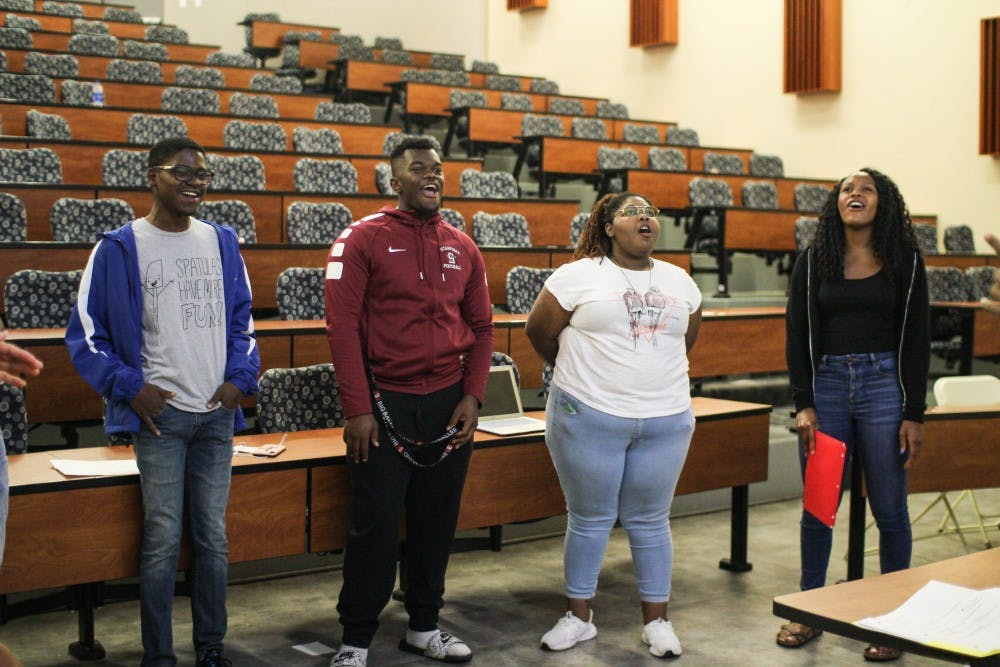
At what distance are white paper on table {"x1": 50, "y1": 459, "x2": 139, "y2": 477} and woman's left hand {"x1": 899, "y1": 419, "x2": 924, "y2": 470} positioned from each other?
207 cm

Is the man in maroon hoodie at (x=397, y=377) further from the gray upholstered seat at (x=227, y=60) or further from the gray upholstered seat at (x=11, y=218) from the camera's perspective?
the gray upholstered seat at (x=227, y=60)

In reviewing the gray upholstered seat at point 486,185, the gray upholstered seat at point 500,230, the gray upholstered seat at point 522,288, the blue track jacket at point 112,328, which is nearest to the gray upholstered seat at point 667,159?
the gray upholstered seat at point 486,185

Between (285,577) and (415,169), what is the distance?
5.50ft

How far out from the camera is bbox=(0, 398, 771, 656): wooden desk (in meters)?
2.75

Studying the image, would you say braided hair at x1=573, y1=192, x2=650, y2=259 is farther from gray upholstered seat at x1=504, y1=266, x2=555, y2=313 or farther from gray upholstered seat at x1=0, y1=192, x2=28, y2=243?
gray upholstered seat at x1=0, y1=192, x2=28, y2=243

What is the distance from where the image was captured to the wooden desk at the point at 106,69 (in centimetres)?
929

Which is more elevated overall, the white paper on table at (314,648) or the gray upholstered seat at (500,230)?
the gray upholstered seat at (500,230)

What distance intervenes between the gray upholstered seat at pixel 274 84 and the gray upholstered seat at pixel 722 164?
3.61 metres

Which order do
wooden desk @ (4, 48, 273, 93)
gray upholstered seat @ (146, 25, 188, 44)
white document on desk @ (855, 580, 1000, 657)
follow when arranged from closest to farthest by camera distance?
white document on desk @ (855, 580, 1000, 657)
wooden desk @ (4, 48, 273, 93)
gray upholstered seat @ (146, 25, 188, 44)

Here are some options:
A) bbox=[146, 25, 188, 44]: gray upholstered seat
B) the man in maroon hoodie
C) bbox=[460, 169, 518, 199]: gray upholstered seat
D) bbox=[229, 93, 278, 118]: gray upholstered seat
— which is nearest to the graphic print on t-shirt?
the man in maroon hoodie

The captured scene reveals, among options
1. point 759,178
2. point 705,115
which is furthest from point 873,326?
point 705,115

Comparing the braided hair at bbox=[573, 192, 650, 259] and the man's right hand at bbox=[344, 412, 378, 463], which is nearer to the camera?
the man's right hand at bbox=[344, 412, 378, 463]

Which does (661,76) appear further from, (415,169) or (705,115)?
(415,169)

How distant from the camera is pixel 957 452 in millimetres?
3965
